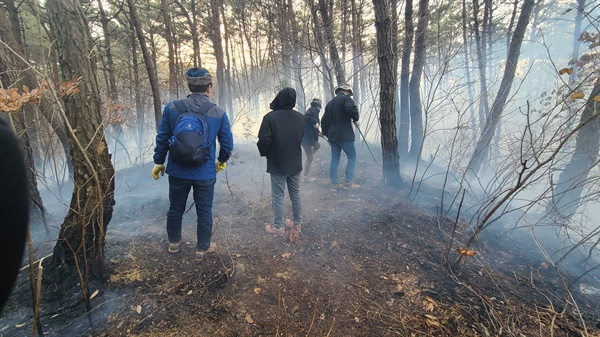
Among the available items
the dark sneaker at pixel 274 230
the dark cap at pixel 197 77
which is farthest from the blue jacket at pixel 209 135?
the dark sneaker at pixel 274 230

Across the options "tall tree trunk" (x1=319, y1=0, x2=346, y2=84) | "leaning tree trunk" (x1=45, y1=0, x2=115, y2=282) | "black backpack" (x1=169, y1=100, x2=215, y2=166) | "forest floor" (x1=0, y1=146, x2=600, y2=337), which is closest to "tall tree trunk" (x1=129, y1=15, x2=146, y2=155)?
"tall tree trunk" (x1=319, y1=0, x2=346, y2=84)

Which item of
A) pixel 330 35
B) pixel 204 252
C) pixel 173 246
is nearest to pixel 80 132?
pixel 173 246

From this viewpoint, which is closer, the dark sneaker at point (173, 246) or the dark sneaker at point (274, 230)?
the dark sneaker at point (173, 246)

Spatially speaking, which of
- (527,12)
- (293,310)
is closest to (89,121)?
(293,310)

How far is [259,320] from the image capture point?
240cm

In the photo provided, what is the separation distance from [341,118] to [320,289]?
11.7 ft

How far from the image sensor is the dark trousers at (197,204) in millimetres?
3023

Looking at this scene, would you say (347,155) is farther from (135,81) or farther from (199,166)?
(135,81)

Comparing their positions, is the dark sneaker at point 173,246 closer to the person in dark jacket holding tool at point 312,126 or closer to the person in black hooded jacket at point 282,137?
the person in black hooded jacket at point 282,137

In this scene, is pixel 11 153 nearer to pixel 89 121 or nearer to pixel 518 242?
pixel 89 121

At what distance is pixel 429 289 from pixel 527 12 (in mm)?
7952

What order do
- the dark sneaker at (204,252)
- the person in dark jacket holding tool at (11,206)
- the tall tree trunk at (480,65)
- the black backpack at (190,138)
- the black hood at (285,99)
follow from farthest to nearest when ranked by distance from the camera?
the tall tree trunk at (480,65), the black hood at (285,99), the dark sneaker at (204,252), the black backpack at (190,138), the person in dark jacket holding tool at (11,206)

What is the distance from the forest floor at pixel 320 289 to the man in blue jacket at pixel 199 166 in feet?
1.37

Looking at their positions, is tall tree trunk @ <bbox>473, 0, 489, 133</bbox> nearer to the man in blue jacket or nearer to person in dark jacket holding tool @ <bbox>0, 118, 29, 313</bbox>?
the man in blue jacket
